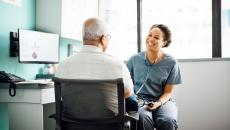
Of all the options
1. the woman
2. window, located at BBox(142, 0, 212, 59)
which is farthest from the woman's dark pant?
window, located at BBox(142, 0, 212, 59)

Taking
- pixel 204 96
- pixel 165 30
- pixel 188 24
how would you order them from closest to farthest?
pixel 165 30 → pixel 204 96 → pixel 188 24

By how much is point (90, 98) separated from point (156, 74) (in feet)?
3.25

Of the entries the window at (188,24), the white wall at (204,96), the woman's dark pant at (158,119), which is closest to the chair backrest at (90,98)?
the woman's dark pant at (158,119)

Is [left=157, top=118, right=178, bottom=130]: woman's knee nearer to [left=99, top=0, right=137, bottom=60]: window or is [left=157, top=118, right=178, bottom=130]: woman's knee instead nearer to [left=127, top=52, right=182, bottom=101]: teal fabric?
[left=127, top=52, right=182, bottom=101]: teal fabric

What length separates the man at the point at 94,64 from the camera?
140 centimetres

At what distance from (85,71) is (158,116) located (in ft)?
2.79

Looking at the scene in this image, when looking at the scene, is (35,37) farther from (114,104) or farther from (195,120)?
(195,120)

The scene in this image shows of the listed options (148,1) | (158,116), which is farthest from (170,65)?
(148,1)

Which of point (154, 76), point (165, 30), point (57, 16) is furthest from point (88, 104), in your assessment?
point (57, 16)

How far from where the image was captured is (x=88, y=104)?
1.40 m

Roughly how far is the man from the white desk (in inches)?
25.3

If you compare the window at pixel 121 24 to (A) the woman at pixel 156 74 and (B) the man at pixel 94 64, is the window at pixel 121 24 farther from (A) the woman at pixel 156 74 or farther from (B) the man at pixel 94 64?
(B) the man at pixel 94 64

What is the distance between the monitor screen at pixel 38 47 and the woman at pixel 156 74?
79cm

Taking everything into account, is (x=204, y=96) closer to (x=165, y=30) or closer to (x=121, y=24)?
(x=165, y=30)
